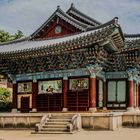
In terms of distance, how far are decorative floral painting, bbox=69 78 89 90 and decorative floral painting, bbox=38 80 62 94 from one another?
1113mm

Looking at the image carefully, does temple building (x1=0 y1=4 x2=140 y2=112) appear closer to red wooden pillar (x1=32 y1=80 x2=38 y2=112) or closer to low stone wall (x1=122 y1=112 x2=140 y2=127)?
red wooden pillar (x1=32 y1=80 x2=38 y2=112)

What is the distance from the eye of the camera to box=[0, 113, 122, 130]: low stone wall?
2139cm

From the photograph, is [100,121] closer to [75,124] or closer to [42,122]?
[75,124]

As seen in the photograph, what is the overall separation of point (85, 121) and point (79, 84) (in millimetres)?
6109

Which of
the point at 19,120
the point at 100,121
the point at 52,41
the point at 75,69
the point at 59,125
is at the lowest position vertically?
the point at 59,125

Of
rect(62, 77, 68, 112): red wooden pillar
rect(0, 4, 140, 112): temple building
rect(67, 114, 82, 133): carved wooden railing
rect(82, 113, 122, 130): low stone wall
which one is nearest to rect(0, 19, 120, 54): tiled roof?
rect(0, 4, 140, 112): temple building

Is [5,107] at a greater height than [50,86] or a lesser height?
lesser

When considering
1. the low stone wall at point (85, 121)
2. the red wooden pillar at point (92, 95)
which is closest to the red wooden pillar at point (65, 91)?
the red wooden pillar at point (92, 95)

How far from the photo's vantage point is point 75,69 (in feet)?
91.8

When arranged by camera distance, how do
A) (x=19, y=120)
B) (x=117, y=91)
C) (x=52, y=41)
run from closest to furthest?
(x=19, y=120) < (x=117, y=91) < (x=52, y=41)

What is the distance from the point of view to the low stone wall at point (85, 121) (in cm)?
2139

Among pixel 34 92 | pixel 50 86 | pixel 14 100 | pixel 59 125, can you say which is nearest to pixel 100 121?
pixel 59 125

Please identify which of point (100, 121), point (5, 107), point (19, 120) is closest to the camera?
point (100, 121)

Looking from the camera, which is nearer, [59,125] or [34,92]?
[59,125]
